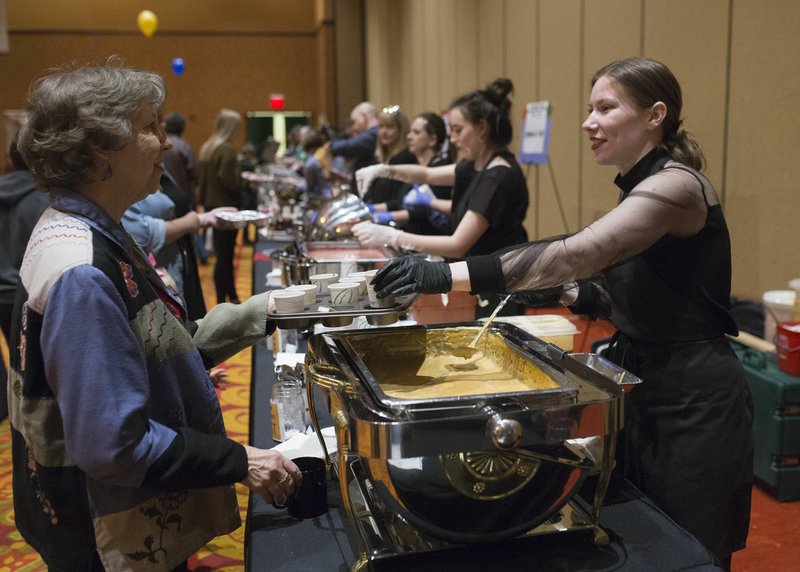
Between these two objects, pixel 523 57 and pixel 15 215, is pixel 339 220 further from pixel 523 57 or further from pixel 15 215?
pixel 523 57

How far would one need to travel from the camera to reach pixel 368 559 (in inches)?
36.8

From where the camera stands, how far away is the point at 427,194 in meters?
3.42

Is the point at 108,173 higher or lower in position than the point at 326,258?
higher

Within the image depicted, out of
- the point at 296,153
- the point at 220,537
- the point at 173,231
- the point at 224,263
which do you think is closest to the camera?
the point at 220,537

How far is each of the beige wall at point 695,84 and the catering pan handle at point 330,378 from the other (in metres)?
2.23

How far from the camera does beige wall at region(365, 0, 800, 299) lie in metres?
2.74

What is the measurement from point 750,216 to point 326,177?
3191mm

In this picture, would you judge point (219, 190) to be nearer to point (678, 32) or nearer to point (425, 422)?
point (678, 32)

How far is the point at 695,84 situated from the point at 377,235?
1696 millimetres

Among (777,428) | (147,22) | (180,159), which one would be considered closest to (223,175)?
(180,159)

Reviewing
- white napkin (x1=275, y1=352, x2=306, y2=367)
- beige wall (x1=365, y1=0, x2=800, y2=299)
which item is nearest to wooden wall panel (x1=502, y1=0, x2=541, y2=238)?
beige wall (x1=365, y1=0, x2=800, y2=299)

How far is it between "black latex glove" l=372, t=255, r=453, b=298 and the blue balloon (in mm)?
11959

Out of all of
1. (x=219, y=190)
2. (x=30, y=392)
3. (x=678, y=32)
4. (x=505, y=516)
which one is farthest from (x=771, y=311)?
(x=219, y=190)

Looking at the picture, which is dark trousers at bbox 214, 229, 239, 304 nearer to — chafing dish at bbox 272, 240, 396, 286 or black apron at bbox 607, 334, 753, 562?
chafing dish at bbox 272, 240, 396, 286
